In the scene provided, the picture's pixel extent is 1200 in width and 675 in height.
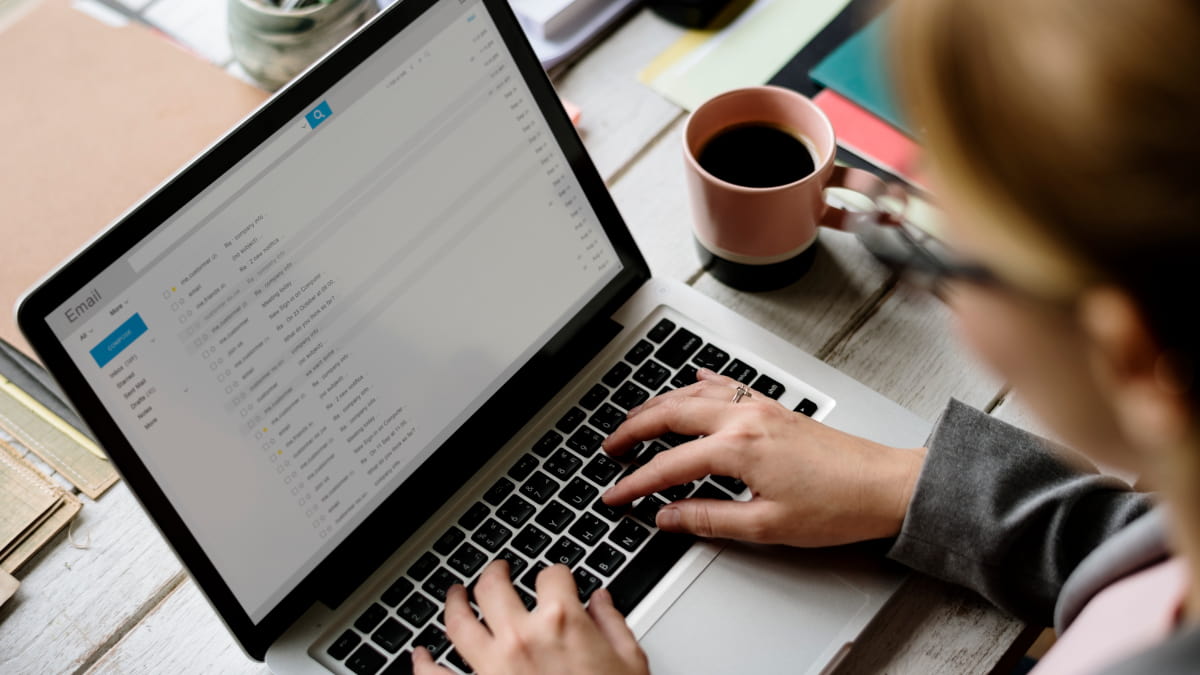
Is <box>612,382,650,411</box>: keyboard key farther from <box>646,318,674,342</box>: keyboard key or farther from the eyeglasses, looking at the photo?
the eyeglasses

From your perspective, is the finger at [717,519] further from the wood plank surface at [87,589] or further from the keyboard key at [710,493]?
the wood plank surface at [87,589]

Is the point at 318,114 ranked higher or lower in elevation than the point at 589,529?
higher

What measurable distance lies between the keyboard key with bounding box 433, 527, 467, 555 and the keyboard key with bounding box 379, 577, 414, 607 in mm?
30

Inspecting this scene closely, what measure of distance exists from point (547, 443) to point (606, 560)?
10 cm

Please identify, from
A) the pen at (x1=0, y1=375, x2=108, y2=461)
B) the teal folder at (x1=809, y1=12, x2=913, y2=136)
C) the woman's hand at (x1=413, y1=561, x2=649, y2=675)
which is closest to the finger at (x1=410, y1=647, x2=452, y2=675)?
the woman's hand at (x1=413, y1=561, x2=649, y2=675)

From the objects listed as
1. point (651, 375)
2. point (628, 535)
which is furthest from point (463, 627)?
point (651, 375)

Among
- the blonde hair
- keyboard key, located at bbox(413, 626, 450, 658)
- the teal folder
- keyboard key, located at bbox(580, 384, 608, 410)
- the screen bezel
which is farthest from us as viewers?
the teal folder

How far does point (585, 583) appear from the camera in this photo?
2.18ft

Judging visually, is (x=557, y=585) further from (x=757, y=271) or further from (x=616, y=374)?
(x=757, y=271)

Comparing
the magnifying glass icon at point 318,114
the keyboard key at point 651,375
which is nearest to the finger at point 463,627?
the keyboard key at point 651,375

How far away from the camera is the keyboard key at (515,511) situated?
0.69 m

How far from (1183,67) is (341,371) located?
0.49 metres

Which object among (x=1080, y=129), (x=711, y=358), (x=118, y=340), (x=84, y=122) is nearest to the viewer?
(x=1080, y=129)

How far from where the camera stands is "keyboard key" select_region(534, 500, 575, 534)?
684 millimetres
